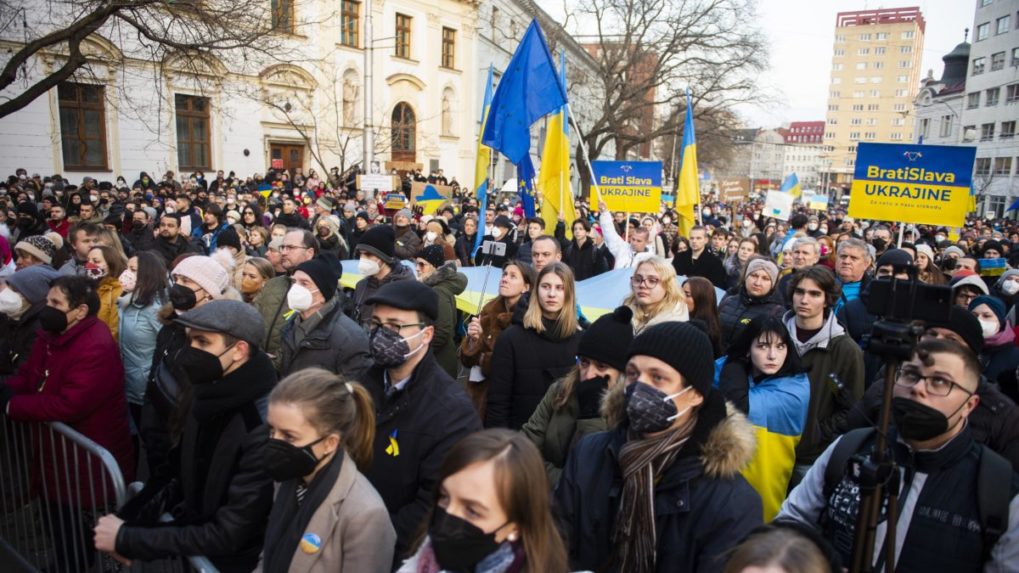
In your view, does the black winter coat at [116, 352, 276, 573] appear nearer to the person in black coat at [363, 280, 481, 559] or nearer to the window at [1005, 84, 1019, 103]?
the person in black coat at [363, 280, 481, 559]

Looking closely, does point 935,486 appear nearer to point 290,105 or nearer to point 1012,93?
point 290,105

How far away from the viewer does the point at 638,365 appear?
2357 millimetres

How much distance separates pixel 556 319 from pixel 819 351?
62.4 inches

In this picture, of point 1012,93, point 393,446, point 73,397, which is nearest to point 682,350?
point 393,446

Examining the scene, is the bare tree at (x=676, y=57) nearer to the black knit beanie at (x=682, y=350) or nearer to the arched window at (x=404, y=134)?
the arched window at (x=404, y=134)

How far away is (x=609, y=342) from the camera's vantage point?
3148 mm

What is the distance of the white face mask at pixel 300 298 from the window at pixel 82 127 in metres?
21.1

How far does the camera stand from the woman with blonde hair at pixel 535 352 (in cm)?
400

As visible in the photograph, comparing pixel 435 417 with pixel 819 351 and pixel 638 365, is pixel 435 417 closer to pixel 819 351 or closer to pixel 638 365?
pixel 638 365

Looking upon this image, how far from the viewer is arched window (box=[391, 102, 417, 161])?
109 feet

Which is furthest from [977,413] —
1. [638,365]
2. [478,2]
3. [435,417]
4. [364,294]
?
[478,2]

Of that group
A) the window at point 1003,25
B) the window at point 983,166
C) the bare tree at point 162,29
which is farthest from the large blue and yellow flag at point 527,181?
the window at point 1003,25

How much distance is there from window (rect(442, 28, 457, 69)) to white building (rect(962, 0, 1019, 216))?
37875 millimetres

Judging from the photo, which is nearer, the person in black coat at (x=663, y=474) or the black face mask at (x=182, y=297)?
the person in black coat at (x=663, y=474)
